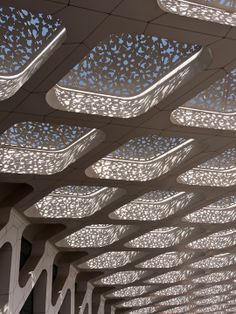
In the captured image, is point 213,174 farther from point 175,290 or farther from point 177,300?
point 177,300

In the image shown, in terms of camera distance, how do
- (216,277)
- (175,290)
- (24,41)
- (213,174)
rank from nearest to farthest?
1. (24,41)
2. (213,174)
3. (216,277)
4. (175,290)

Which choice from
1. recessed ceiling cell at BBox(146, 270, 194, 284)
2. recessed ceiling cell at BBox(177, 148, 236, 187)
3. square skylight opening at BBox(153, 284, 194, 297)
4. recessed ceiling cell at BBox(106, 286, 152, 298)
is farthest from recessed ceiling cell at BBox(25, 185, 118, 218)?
square skylight opening at BBox(153, 284, 194, 297)

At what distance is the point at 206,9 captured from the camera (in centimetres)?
1016

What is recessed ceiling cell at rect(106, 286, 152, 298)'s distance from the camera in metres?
40.6

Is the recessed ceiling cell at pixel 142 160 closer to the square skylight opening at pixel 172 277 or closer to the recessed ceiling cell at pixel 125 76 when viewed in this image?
the recessed ceiling cell at pixel 125 76

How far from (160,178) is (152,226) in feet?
20.3

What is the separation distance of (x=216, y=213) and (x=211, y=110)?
37.2ft

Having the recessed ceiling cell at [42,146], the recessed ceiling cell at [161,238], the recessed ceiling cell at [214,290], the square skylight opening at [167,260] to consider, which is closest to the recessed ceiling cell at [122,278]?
the square skylight opening at [167,260]

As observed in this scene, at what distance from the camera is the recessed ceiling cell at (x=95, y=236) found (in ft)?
85.4

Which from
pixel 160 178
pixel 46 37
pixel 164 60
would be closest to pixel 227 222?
pixel 160 178

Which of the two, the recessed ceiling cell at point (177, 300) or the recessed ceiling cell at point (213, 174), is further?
the recessed ceiling cell at point (177, 300)

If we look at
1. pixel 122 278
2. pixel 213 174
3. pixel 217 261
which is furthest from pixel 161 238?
pixel 213 174

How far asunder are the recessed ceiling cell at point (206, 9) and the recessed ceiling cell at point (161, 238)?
18.8 m

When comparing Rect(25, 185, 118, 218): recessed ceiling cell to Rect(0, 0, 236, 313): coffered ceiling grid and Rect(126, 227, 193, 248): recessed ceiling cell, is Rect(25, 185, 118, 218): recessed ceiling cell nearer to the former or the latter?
Rect(0, 0, 236, 313): coffered ceiling grid
